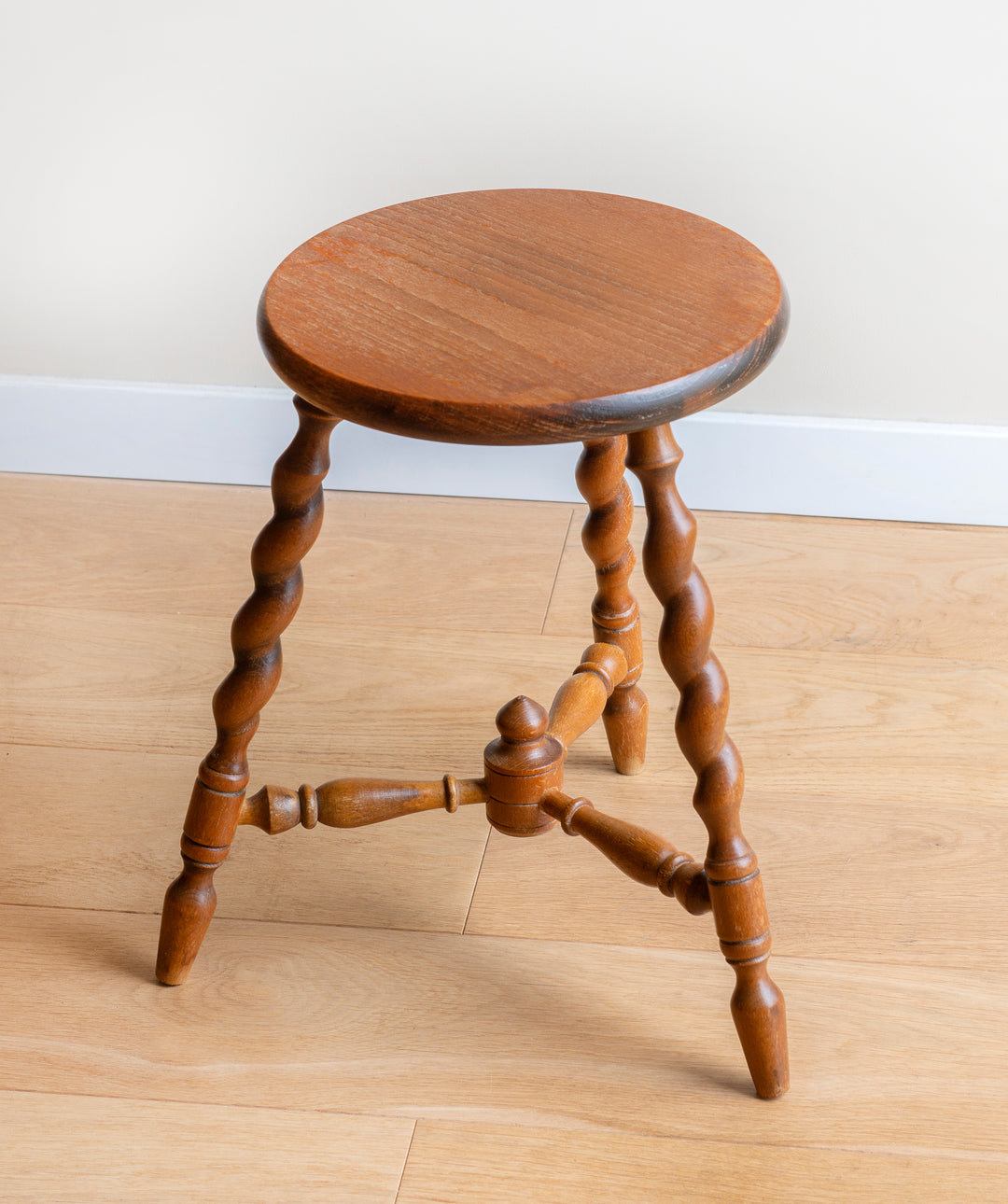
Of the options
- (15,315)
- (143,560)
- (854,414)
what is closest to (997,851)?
(854,414)

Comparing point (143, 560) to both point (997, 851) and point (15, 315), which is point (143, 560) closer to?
point (15, 315)

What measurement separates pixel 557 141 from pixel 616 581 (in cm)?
54

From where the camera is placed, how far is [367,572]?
4.36ft

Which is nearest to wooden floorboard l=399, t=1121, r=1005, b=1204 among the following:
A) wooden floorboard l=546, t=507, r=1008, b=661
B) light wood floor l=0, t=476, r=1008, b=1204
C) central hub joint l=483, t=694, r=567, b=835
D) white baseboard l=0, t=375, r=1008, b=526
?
light wood floor l=0, t=476, r=1008, b=1204

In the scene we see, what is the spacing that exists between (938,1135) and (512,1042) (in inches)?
11.0

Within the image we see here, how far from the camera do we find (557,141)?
4.14 ft

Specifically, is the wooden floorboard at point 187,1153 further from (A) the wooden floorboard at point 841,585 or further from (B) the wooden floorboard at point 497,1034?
(A) the wooden floorboard at point 841,585

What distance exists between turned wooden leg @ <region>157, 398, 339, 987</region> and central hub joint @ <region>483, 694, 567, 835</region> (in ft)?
0.55

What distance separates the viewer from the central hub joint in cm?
86

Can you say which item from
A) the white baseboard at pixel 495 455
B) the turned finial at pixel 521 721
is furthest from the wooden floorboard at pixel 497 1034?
the white baseboard at pixel 495 455

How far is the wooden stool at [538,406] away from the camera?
0.63 metres

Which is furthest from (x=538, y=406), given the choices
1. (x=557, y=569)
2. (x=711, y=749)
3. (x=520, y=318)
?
(x=557, y=569)

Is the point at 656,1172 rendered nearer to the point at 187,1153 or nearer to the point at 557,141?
the point at 187,1153

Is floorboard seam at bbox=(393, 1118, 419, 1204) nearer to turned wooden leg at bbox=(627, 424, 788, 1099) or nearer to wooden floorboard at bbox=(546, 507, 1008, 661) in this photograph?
turned wooden leg at bbox=(627, 424, 788, 1099)
